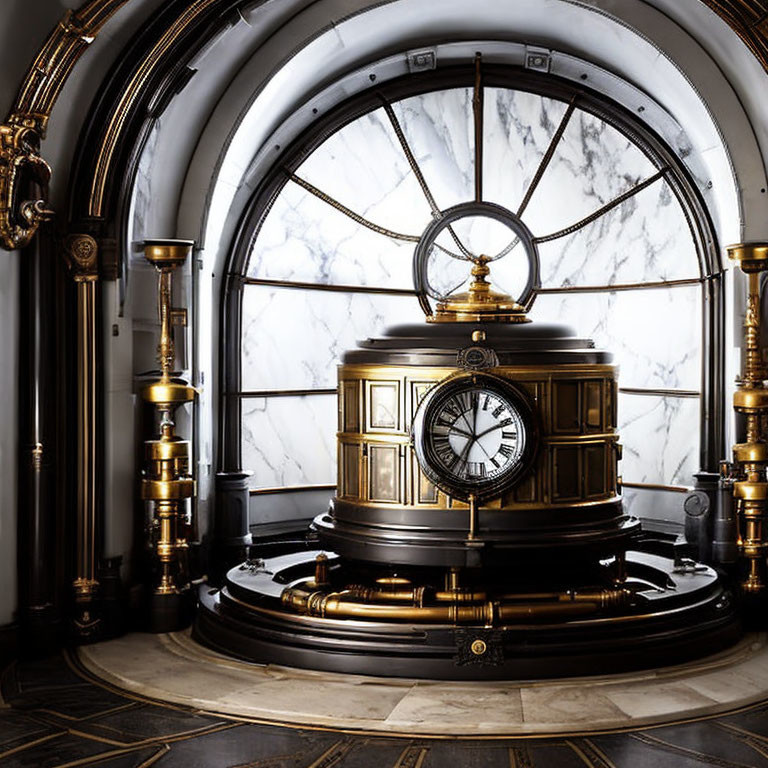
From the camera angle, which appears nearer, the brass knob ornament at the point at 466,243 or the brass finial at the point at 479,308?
the brass finial at the point at 479,308

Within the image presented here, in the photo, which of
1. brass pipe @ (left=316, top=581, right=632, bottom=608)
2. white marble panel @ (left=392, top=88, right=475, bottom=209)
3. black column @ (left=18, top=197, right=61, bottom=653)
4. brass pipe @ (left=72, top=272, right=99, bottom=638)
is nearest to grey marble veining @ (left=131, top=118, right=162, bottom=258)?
brass pipe @ (left=72, top=272, right=99, bottom=638)

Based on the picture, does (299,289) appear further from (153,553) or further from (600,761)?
(600,761)

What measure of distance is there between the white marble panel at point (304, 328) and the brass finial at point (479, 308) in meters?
2.00

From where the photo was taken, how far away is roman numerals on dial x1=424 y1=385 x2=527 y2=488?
27.3 feet

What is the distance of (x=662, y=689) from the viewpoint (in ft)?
24.5

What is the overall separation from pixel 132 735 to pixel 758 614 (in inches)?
178

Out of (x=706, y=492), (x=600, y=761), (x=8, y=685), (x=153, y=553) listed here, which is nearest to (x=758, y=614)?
(x=706, y=492)

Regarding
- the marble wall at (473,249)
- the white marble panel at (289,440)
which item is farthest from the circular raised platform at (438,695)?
the marble wall at (473,249)

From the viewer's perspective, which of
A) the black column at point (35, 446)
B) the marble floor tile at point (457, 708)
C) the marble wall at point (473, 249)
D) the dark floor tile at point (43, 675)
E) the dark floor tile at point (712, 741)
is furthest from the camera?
the marble wall at point (473, 249)

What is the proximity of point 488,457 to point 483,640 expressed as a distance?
1239mm

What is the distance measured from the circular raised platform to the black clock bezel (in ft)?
4.20

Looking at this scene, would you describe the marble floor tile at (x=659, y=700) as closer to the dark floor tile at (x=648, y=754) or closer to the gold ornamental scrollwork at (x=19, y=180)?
the dark floor tile at (x=648, y=754)

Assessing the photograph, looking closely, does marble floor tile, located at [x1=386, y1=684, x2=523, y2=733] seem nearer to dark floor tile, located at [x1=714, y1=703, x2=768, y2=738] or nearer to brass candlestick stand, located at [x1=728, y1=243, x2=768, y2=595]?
dark floor tile, located at [x1=714, y1=703, x2=768, y2=738]

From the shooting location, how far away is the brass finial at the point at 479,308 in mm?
8883
